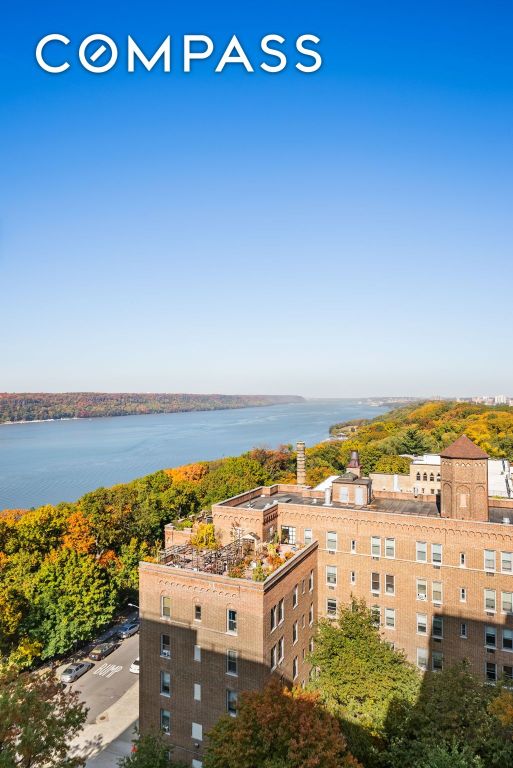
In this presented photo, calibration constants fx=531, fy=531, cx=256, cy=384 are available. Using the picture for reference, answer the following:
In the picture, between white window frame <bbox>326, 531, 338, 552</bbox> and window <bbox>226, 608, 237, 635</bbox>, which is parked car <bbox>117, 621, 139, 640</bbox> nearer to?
white window frame <bbox>326, 531, 338, 552</bbox>

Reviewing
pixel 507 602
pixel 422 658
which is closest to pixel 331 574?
pixel 422 658

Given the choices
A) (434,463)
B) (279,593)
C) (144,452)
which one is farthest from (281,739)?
(144,452)

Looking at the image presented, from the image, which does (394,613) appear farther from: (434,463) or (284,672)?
(434,463)

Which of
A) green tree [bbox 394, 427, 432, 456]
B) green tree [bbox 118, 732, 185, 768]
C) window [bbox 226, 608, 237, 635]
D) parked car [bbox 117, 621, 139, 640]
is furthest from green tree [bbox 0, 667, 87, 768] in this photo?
green tree [bbox 394, 427, 432, 456]

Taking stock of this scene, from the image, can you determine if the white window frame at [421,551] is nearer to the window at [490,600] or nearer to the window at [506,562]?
the window at [490,600]

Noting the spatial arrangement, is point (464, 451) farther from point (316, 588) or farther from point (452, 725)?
Answer: point (452, 725)
